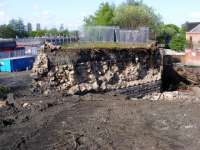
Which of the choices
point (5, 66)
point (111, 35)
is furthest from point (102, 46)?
point (5, 66)

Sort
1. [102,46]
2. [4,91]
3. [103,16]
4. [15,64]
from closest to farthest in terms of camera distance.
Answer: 1. [4,91]
2. [102,46]
3. [15,64]
4. [103,16]

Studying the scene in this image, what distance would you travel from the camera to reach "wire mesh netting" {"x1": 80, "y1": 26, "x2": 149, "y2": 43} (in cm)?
3972

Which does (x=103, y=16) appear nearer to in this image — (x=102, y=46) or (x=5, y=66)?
(x=5, y=66)

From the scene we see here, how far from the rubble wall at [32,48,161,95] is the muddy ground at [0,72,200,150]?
7.17ft

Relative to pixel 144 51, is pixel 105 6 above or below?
above

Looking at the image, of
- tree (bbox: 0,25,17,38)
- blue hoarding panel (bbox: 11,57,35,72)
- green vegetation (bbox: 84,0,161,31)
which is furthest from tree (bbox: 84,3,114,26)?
tree (bbox: 0,25,17,38)

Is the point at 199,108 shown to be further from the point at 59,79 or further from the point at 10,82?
the point at 10,82

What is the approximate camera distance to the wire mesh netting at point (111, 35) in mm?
39719

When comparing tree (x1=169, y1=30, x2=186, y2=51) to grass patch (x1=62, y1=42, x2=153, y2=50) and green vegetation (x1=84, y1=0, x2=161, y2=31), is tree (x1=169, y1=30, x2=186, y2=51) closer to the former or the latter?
green vegetation (x1=84, y1=0, x2=161, y2=31)

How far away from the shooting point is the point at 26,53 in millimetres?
52875

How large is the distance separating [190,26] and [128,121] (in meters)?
64.5

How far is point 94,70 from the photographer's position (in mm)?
31297

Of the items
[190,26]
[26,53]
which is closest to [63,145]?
Result: [26,53]

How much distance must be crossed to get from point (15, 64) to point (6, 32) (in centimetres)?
6176
